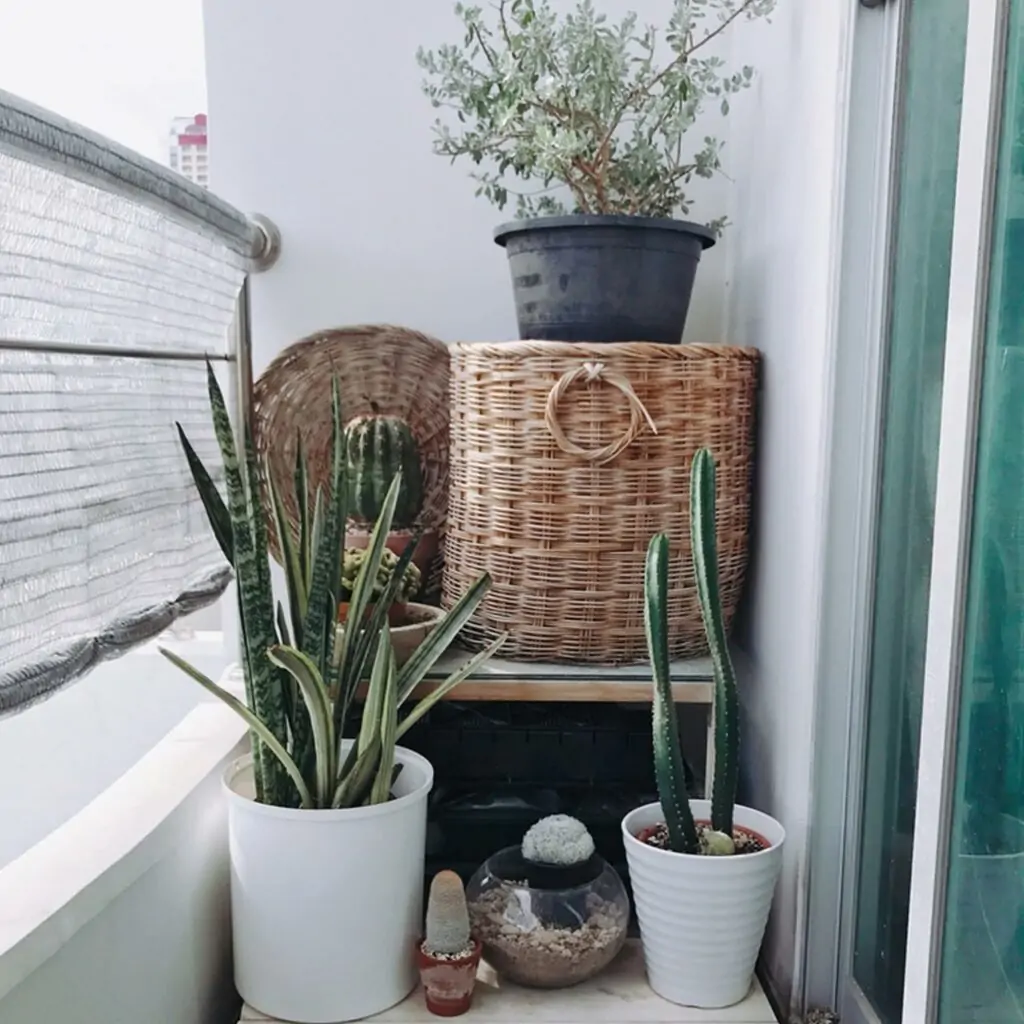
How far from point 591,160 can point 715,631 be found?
648 mm

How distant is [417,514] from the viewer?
1.56 meters

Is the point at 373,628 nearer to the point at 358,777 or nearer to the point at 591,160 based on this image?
the point at 358,777

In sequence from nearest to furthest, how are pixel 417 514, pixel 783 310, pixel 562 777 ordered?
pixel 783 310 → pixel 562 777 → pixel 417 514

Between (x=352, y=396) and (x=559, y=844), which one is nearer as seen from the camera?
(x=559, y=844)

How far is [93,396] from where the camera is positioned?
1.07 meters

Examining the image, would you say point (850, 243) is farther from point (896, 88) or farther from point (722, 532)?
point (722, 532)

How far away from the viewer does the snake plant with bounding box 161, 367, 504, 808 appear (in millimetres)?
1034

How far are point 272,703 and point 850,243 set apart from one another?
789 mm

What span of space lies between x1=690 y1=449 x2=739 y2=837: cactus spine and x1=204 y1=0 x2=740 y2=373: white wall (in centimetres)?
65

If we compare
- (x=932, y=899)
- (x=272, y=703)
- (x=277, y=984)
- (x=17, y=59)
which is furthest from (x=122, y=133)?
(x=932, y=899)

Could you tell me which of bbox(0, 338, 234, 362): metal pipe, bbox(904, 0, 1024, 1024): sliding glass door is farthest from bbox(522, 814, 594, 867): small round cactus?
bbox(0, 338, 234, 362): metal pipe

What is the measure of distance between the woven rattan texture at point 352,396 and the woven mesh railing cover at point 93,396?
199 millimetres

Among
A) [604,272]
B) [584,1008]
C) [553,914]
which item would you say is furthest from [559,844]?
[604,272]

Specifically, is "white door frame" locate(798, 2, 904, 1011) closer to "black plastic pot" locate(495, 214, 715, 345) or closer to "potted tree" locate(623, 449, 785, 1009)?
"potted tree" locate(623, 449, 785, 1009)
